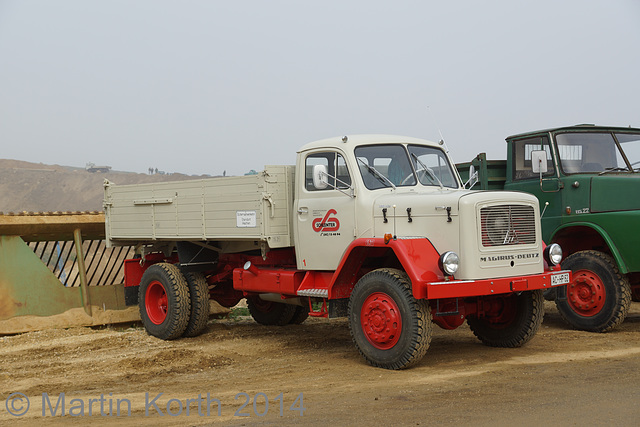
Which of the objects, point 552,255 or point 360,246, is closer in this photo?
point 360,246

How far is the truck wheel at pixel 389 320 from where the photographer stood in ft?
21.1

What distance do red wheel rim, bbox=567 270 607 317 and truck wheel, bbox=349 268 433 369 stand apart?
9.94 ft

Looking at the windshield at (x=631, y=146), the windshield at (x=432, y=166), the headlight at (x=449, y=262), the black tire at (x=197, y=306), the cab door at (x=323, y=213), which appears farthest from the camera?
the windshield at (x=631, y=146)

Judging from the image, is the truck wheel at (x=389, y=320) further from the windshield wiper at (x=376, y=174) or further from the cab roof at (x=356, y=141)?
the cab roof at (x=356, y=141)

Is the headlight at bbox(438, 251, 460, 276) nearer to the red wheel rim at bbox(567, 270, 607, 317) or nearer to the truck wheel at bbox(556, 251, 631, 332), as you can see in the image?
the truck wheel at bbox(556, 251, 631, 332)

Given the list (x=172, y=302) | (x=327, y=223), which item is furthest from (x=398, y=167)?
(x=172, y=302)

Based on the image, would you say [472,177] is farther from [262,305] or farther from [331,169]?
[262,305]

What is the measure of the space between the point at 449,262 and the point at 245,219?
2.63 meters

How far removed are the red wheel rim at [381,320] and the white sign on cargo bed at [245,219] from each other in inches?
70.7

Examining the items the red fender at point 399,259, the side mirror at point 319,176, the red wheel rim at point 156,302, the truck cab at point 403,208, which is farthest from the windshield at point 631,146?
the red wheel rim at point 156,302

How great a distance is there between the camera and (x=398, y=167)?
7719mm

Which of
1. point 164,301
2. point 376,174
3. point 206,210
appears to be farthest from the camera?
point 164,301

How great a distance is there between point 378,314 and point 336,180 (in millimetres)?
1586

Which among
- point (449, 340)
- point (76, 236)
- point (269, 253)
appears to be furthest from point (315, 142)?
point (76, 236)
